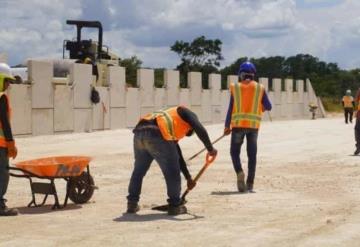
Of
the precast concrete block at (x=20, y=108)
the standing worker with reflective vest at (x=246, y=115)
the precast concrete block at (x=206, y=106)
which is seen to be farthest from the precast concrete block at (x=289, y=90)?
the standing worker with reflective vest at (x=246, y=115)

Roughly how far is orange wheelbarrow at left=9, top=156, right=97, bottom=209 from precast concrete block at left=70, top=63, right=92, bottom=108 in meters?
17.3

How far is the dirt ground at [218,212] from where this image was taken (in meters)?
7.73

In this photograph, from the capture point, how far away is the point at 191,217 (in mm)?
9109

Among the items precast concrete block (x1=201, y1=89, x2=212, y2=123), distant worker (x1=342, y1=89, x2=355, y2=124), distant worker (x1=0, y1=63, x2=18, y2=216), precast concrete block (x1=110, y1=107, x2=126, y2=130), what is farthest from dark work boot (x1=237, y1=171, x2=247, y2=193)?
distant worker (x1=342, y1=89, x2=355, y2=124)

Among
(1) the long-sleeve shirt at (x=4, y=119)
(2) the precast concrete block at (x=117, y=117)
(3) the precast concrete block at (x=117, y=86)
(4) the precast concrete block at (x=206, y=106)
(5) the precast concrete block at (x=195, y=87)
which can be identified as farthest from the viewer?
(4) the precast concrete block at (x=206, y=106)

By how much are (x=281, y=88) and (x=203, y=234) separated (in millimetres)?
42671

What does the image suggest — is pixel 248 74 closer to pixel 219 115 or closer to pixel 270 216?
pixel 270 216

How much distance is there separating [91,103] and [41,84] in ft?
11.0

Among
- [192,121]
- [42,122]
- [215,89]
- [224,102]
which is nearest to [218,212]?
[192,121]

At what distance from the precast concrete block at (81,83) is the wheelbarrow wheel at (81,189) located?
56.7 feet

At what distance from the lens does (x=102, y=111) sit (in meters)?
29.4

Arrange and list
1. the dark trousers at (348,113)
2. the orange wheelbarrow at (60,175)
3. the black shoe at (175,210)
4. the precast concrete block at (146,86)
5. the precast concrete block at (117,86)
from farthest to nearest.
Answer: the dark trousers at (348,113), the precast concrete block at (146,86), the precast concrete block at (117,86), the orange wheelbarrow at (60,175), the black shoe at (175,210)

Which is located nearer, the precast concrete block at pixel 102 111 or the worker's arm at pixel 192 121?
the worker's arm at pixel 192 121

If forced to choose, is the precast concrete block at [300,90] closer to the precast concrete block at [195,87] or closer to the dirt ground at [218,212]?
the precast concrete block at [195,87]
